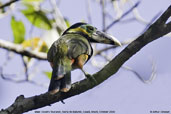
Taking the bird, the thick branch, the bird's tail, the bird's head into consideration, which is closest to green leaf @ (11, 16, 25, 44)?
the thick branch

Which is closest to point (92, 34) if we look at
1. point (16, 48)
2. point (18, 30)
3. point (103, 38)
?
point (103, 38)

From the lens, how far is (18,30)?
4.18 meters

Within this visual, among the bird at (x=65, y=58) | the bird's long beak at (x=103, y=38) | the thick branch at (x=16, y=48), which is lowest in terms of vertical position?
the thick branch at (x=16, y=48)

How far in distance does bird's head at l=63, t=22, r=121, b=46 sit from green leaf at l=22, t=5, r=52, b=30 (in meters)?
0.52

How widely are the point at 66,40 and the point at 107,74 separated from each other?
660 mm

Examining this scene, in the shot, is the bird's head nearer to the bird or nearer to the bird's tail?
the bird

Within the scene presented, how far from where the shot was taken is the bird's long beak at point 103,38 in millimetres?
3562

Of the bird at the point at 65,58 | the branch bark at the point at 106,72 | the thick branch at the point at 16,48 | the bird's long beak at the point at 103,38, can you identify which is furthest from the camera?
the thick branch at the point at 16,48

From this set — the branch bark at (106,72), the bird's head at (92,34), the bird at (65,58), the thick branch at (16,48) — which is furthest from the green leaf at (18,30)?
the branch bark at (106,72)

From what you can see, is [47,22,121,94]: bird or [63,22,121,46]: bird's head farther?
[63,22,121,46]: bird's head

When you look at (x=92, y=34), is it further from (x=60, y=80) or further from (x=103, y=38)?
(x=60, y=80)

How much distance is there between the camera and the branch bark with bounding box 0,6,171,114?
2539 mm

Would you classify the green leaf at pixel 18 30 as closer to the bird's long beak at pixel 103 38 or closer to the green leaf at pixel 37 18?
the green leaf at pixel 37 18

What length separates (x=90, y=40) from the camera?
146 inches
